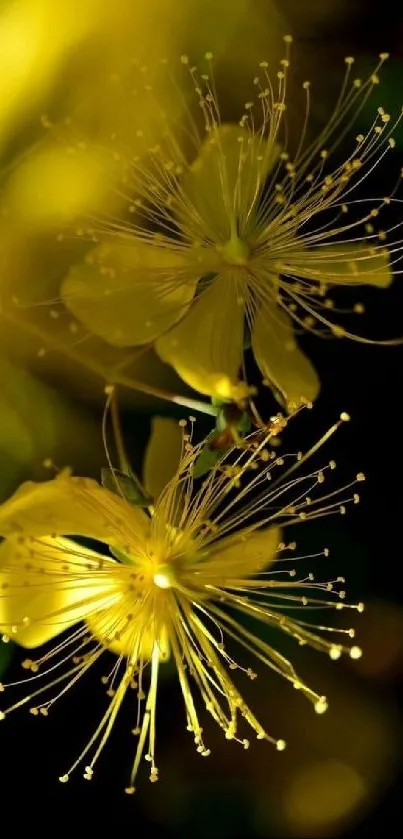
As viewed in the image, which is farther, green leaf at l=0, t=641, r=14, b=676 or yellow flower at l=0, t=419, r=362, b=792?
green leaf at l=0, t=641, r=14, b=676

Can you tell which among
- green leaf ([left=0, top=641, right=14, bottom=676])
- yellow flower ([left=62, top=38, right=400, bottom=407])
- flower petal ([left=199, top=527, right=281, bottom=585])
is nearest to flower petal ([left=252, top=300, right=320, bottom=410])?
yellow flower ([left=62, top=38, right=400, bottom=407])

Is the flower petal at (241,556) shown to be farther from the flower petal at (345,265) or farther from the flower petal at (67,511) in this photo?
the flower petal at (345,265)

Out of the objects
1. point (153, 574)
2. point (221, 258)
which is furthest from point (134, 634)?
point (221, 258)

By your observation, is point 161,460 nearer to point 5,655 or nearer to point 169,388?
point 169,388

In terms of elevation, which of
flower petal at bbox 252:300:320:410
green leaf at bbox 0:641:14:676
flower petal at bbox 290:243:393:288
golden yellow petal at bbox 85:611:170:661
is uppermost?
flower petal at bbox 290:243:393:288

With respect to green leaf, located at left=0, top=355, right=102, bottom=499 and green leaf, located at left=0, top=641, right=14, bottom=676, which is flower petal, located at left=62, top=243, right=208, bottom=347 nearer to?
green leaf, located at left=0, top=355, right=102, bottom=499

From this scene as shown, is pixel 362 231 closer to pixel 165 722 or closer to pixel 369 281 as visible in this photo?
pixel 369 281

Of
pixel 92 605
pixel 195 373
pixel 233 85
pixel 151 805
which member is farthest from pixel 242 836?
pixel 233 85

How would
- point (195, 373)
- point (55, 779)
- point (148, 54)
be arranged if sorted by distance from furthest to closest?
point (55, 779)
point (148, 54)
point (195, 373)
